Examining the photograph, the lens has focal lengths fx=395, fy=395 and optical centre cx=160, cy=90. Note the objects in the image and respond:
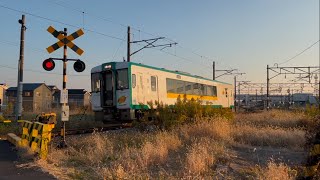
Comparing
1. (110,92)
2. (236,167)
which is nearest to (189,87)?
(110,92)

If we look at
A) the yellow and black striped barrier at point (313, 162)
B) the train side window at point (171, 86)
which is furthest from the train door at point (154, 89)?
the yellow and black striped barrier at point (313, 162)

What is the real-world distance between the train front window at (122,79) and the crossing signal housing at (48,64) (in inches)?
331

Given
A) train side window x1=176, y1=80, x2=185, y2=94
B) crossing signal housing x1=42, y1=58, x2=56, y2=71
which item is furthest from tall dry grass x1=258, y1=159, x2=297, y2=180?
train side window x1=176, y1=80, x2=185, y2=94

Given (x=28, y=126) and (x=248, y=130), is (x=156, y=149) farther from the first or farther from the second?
(x=248, y=130)

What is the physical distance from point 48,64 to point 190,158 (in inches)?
238

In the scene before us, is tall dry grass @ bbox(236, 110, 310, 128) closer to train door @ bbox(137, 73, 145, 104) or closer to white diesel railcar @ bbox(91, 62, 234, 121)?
white diesel railcar @ bbox(91, 62, 234, 121)

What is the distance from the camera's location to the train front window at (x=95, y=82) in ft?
72.8

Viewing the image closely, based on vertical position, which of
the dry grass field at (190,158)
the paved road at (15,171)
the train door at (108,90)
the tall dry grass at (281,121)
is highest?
the train door at (108,90)

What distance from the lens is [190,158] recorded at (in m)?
8.52

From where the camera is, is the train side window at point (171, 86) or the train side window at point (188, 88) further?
the train side window at point (188, 88)

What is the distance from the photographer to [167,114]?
654 inches

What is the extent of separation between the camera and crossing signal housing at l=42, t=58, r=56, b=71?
40.2 ft

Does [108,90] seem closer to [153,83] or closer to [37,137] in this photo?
[153,83]

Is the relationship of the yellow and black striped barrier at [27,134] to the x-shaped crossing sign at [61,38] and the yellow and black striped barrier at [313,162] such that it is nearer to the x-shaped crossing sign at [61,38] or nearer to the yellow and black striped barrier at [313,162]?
the x-shaped crossing sign at [61,38]
